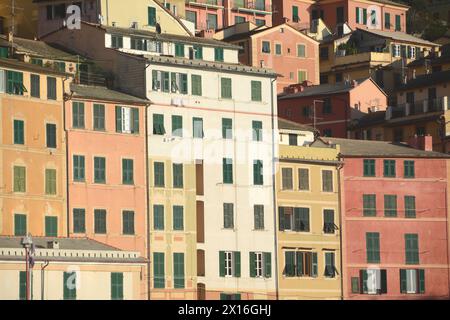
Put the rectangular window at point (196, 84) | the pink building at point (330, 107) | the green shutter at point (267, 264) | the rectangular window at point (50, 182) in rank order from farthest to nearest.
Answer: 1. the pink building at point (330, 107)
2. the rectangular window at point (196, 84)
3. the green shutter at point (267, 264)
4. the rectangular window at point (50, 182)

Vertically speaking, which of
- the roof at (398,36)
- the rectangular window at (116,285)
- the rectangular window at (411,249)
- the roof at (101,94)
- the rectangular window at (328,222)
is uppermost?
the roof at (398,36)

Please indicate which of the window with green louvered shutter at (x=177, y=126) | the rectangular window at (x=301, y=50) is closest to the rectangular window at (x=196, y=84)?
the window with green louvered shutter at (x=177, y=126)

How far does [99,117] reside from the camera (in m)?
91.1

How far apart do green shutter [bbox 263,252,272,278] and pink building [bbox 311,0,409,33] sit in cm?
5931

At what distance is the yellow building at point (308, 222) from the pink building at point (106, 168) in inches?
416

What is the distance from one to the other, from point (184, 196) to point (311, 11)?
213ft

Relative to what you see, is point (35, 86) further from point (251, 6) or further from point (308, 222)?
point (251, 6)

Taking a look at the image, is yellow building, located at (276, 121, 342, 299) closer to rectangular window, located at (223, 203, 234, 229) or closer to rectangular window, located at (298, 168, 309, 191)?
rectangular window, located at (298, 168, 309, 191)

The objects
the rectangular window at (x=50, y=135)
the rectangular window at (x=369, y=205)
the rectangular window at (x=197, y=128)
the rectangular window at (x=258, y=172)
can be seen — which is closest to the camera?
the rectangular window at (x=50, y=135)

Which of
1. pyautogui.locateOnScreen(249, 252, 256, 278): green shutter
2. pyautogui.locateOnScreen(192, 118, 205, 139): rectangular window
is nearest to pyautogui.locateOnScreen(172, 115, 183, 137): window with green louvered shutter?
pyautogui.locateOnScreen(192, 118, 205, 139): rectangular window

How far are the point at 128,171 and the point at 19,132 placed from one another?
24.2ft

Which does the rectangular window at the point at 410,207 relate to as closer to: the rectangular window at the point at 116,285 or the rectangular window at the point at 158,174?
the rectangular window at the point at 158,174

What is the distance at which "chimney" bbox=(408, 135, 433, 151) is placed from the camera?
110m

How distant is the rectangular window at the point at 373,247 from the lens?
103875mm
